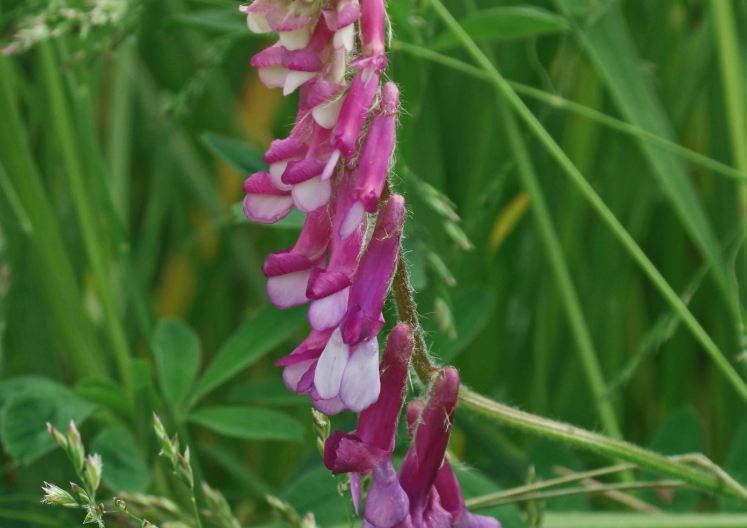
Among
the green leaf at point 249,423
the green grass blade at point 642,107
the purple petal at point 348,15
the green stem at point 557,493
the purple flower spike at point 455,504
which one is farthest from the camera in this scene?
the green grass blade at point 642,107

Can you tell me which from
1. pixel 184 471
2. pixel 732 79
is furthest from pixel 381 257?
pixel 732 79

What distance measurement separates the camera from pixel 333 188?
577 millimetres

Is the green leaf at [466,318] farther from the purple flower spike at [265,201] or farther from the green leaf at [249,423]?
the purple flower spike at [265,201]

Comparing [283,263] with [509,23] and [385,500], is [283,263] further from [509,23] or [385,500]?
[509,23]

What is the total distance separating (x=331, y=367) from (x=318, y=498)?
13.5 inches

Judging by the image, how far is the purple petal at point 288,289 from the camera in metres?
0.58

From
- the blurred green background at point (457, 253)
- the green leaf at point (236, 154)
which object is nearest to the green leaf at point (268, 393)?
the blurred green background at point (457, 253)

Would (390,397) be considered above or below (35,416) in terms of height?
above

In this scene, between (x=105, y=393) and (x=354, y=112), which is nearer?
(x=354, y=112)

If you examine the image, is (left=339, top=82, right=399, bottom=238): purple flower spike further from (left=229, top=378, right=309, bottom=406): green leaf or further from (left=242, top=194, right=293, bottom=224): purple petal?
(left=229, top=378, right=309, bottom=406): green leaf

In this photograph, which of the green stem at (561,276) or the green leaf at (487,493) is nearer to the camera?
the green leaf at (487,493)

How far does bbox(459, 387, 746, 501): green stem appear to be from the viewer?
0.63m

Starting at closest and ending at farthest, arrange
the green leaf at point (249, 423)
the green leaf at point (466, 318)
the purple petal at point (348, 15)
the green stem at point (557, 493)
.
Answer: the purple petal at point (348, 15), the green stem at point (557, 493), the green leaf at point (249, 423), the green leaf at point (466, 318)

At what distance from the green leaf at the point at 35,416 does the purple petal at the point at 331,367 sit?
40cm
